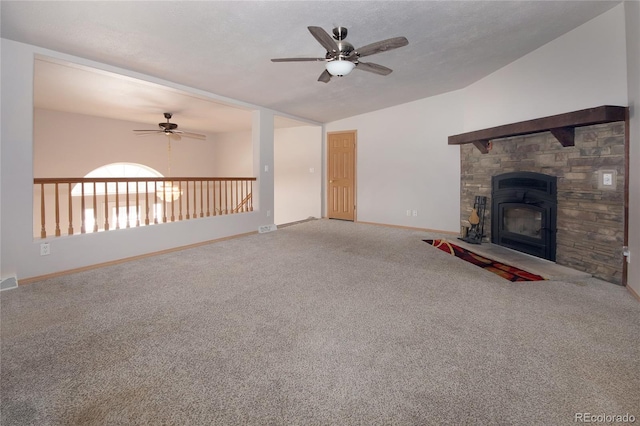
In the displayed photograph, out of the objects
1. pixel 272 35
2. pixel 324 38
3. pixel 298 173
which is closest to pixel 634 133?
pixel 324 38

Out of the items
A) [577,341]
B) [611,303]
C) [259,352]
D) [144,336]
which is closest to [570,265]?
[611,303]

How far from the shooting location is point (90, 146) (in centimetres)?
674

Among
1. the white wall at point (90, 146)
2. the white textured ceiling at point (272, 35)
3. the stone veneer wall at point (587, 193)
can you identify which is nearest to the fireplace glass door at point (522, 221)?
the stone veneer wall at point (587, 193)

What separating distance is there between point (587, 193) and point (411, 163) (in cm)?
316

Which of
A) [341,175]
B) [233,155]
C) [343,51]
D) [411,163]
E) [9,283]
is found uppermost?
[233,155]

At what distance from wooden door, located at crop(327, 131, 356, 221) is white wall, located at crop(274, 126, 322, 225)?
29cm

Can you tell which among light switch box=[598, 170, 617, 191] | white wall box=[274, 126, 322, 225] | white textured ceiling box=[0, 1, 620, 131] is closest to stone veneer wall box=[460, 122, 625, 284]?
light switch box=[598, 170, 617, 191]

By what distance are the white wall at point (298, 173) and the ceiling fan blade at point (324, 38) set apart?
5035 millimetres

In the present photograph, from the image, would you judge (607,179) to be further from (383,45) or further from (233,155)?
(233,155)

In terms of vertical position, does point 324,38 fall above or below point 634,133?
above

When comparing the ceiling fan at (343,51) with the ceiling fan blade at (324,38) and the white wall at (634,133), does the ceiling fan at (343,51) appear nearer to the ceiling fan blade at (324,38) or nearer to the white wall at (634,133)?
the ceiling fan blade at (324,38)

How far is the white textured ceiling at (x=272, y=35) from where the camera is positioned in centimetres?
260

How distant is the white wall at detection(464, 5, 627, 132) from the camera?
302 centimetres

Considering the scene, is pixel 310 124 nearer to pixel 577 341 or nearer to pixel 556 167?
pixel 556 167
